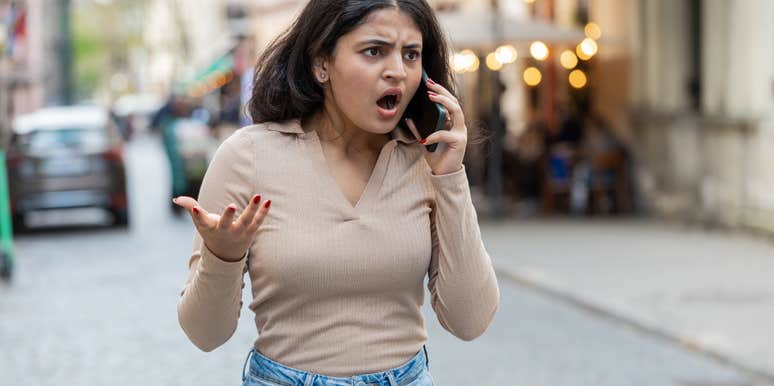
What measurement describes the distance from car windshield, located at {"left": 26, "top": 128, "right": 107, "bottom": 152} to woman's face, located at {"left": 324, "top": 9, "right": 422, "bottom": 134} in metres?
15.3

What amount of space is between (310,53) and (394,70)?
9.0 inches

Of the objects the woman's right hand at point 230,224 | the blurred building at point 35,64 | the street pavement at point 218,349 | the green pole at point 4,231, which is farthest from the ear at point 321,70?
the blurred building at point 35,64

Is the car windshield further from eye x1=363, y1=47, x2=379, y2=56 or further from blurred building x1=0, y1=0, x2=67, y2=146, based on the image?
eye x1=363, y1=47, x2=379, y2=56

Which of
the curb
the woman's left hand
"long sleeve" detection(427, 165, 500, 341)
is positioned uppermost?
the woman's left hand

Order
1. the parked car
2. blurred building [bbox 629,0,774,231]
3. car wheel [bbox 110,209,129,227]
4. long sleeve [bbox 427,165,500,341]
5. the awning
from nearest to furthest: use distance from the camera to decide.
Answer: long sleeve [bbox 427,165,500,341] < blurred building [bbox 629,0,774,231] < the parked car < car wheel [bbox 110,209,129,227] < the awning

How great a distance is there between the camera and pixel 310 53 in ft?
9.83

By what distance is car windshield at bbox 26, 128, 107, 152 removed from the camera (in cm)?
1766

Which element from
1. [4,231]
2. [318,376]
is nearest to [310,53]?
[318,376]

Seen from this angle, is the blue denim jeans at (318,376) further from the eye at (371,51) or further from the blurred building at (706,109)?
the blurred building at (706,109)

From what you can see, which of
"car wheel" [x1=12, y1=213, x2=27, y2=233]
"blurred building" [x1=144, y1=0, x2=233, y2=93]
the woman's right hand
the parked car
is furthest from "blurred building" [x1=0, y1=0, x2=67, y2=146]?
the woman's right hand

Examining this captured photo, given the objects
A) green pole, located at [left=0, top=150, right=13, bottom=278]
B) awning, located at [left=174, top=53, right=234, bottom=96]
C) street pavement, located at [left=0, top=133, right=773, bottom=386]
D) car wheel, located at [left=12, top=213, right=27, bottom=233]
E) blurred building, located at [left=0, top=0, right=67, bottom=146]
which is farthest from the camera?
awning, located at [left=174, top=53, right=234, bottom=96]

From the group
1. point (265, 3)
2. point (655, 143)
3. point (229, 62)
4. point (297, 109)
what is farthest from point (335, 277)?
point (265, 3)

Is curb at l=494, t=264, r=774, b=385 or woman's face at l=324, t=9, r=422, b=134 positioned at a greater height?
woman's face at l=324, t=9, r=422, b=134

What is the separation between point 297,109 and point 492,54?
1650 cm
